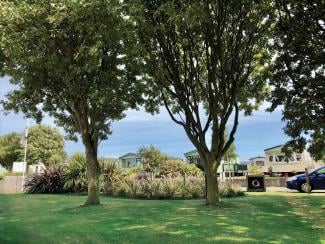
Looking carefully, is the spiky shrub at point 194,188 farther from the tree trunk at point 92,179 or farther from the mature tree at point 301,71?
the mature tree at point 301,71

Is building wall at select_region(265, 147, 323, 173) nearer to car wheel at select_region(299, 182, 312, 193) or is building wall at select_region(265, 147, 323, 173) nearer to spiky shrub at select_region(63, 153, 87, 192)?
car wheel at select_region(299, 182, 312, 193)

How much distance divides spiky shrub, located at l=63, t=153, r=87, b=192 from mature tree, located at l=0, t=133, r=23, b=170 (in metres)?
47.6

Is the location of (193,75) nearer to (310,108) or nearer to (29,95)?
(310,108)

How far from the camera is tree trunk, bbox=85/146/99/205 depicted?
1565cm

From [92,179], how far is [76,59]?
5166 millimetres

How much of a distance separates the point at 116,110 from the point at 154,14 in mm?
4969

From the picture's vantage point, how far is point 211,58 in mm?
14742

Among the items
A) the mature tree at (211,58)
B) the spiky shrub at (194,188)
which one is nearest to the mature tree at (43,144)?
the spiky shrub at (194,188)

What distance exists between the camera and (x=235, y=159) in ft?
182

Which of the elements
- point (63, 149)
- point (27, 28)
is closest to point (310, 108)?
point (27, 28)

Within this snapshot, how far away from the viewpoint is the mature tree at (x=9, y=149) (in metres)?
71.5

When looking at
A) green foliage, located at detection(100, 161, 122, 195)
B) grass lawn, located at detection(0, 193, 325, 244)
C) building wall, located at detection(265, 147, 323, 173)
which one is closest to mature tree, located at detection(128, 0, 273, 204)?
grass lawn, located at detection(0, 193, 325, 244)

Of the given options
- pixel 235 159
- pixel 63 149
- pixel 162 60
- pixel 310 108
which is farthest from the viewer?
pixel 63 149

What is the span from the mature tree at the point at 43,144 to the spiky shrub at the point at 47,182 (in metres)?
41.9
